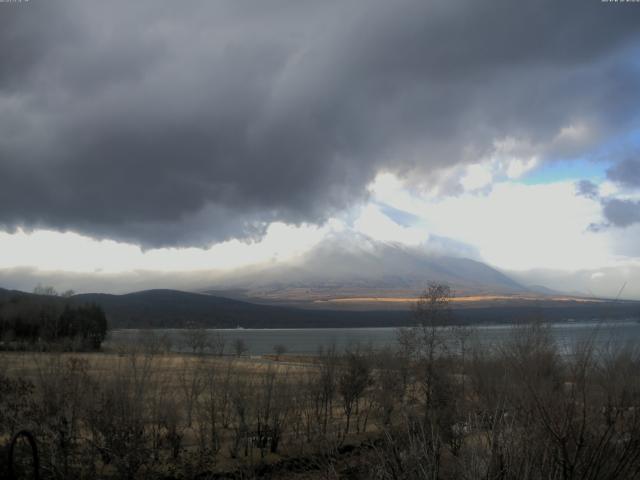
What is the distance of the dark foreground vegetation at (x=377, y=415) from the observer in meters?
7.68

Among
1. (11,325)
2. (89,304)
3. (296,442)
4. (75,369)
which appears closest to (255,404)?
(296,442)

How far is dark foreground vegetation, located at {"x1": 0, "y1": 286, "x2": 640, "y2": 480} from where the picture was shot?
302 inches

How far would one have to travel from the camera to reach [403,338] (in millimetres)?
43844

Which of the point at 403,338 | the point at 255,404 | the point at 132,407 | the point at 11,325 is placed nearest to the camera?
the point at 132,407

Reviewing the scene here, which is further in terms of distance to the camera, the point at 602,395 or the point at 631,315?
the point at 602,395

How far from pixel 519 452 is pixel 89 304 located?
144302 mm

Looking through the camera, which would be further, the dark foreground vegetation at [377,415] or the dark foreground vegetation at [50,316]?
the dark foreground vegetation at [50,316]

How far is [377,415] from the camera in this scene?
3400 cm

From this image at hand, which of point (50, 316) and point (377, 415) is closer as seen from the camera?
point (377, 415)

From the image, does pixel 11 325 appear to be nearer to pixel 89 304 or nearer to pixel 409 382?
pixel 89 304

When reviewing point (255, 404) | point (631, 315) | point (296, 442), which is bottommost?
point (296, 442)

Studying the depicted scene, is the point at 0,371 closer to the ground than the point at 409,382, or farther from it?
farther from it

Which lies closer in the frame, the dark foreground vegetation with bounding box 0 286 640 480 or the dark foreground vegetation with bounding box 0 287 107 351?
the dark foreground vegetation with bounding box 0 286 640 480

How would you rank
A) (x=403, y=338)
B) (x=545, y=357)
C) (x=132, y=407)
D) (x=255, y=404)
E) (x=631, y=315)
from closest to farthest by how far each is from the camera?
1. (x=631, y=315)
2. (x=545, y=357)
3. (x=132, y=407)
4. (x=255, y=404)
5. (x=403, y=338)
